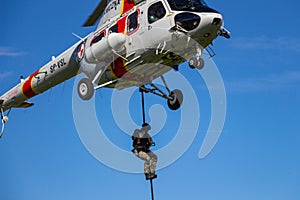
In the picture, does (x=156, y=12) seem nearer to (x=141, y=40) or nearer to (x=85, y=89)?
(x=141, y=40)

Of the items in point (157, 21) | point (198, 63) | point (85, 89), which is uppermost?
point (157, 21)

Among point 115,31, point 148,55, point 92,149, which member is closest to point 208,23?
point 148,55

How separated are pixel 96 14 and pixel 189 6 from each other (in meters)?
4.51

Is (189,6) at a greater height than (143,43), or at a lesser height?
greater

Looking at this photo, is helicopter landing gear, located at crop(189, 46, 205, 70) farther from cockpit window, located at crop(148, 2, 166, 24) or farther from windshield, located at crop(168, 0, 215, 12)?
cockpit window, located at crop(148, 2, 166, 24)

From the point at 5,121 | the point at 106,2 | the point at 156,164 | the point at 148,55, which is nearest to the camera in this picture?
the point at 156,164

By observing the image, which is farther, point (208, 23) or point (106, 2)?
point (106, 2)

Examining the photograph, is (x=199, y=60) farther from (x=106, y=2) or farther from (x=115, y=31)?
(x=106, y=2)

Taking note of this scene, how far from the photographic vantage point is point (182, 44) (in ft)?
53.7

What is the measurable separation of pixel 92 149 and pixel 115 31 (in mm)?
3693

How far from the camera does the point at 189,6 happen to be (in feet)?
54.9

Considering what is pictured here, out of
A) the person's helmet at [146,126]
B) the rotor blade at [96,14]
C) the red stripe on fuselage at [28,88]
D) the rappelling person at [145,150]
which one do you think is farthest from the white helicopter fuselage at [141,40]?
the red stripe on fuselage at [28,88]

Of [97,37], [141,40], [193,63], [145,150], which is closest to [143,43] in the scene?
[141,40]

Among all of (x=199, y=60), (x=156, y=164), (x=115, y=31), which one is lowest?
(x=156, y=164)
